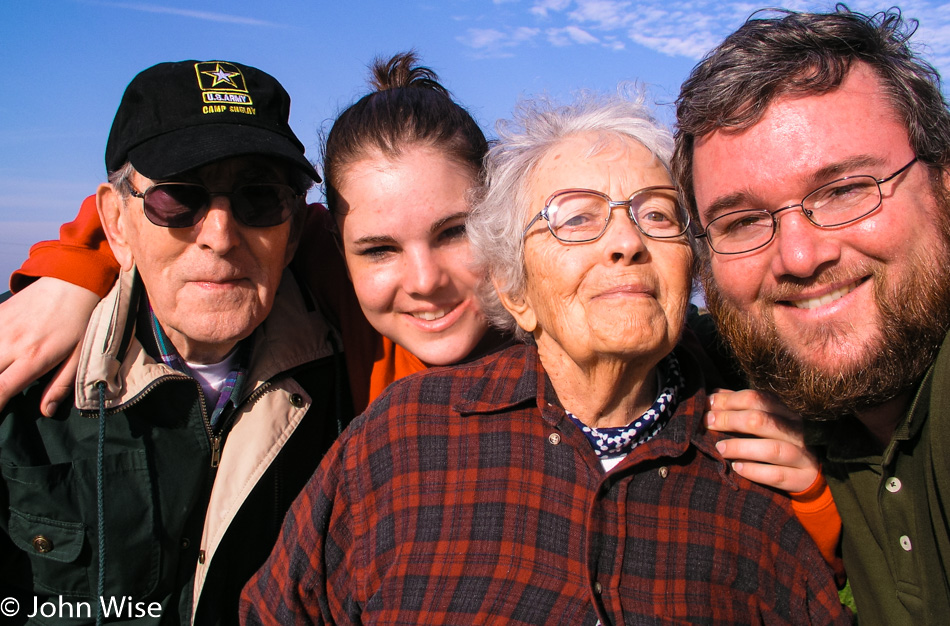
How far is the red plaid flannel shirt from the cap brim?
1.07 meters

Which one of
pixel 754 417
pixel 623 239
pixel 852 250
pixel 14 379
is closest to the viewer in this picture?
pixel 852 250

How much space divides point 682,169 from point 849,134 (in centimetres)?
50

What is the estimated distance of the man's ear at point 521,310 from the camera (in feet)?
8.09

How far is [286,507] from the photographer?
2.96 meters

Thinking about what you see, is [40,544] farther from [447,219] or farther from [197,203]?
[447,219]

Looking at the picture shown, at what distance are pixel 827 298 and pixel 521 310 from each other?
0.99 m

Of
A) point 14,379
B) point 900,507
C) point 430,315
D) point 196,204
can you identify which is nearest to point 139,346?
point 14,379

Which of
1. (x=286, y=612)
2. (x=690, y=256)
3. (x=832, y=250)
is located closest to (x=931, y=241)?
(x=832, y=250)

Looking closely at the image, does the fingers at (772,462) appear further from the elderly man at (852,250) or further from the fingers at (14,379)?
the fingers at (14,379)

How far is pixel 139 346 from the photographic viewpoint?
2824mm

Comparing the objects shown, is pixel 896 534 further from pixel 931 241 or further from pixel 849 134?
pixel 849 134

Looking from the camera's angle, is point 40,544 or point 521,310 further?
point 40,544

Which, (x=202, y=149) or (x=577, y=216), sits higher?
(x=202, y=149)

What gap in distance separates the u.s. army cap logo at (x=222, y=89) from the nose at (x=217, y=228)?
36cm
